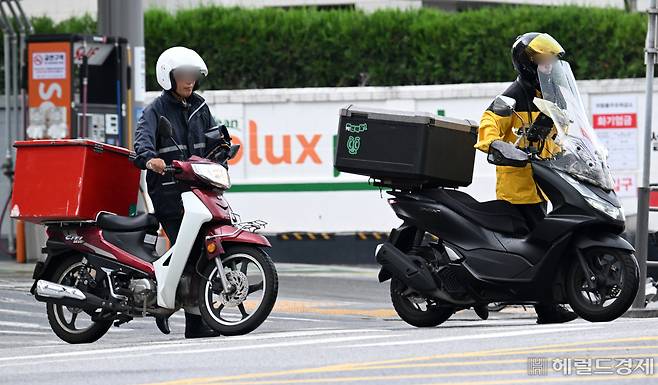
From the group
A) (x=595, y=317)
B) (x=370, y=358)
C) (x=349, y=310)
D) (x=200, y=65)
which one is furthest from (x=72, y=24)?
(x=370, y=358)

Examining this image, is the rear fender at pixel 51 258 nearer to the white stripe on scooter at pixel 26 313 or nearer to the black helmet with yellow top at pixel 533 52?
the white stripe on scooter at pixel 26 313

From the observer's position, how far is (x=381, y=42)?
73.7ft

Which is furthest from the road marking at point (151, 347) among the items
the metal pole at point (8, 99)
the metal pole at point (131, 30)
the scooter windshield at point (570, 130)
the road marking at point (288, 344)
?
the metal pole at point (8, 99)

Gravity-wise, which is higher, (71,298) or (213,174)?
(213,174)

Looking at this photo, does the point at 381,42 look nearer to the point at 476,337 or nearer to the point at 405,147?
the point at 405,147

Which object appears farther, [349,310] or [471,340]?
[349,310]

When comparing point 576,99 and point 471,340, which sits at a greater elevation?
point 576,99

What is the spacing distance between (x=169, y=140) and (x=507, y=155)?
223 cm

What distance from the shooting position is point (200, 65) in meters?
10.8

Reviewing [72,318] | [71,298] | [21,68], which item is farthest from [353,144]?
[21,68]

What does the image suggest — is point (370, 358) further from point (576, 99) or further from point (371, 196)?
point (371, 196)

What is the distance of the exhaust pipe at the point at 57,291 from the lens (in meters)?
10.9

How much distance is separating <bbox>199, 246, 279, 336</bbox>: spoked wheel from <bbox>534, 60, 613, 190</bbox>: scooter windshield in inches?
77.5

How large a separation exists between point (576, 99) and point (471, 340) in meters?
2.54
